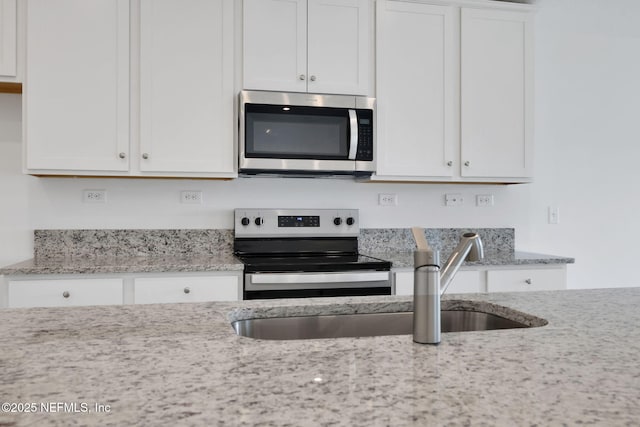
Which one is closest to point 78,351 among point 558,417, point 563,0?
point 558,417

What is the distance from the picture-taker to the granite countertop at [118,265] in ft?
8.05

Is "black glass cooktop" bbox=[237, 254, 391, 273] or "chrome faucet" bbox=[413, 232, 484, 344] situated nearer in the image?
"chrome faucet" bbox=[413, 232, 484, 344]

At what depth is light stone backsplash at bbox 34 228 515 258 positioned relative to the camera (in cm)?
294

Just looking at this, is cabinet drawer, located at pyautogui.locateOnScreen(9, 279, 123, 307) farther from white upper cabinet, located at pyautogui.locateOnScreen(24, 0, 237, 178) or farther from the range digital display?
the range digital display

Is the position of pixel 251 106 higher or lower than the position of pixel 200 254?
higher

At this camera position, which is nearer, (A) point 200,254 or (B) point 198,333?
(B) point 198,333

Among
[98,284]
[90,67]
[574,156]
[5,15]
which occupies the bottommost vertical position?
[98,284]

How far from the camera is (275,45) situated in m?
2.87

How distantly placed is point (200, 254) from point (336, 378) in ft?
7.79

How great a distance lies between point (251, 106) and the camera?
2805 millimetres

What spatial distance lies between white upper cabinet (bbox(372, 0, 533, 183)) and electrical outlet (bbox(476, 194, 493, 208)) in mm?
329

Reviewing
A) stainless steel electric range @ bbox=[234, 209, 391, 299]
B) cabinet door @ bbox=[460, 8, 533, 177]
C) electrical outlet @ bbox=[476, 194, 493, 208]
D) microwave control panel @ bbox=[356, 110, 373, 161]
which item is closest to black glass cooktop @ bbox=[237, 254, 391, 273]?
stainless steel electric range @ bbox=[234, 209, 391, 299]

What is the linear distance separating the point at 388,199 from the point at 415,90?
71 cm

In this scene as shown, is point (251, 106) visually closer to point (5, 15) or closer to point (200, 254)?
point (200, 254)
